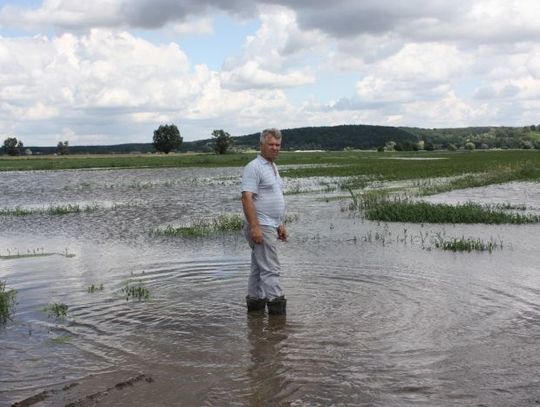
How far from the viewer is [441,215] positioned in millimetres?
18891

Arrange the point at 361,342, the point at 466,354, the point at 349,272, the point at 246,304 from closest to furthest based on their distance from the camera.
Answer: the point at 466,354 < the point at 361,342 < the point at 246,304 < the point at 349,272

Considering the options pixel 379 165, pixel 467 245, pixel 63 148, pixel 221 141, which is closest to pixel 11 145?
pixel 63 148

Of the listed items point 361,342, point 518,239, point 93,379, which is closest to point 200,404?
point 93,379

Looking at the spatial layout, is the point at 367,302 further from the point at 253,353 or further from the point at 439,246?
the point at 439,246

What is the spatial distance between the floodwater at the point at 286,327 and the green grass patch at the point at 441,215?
231cm

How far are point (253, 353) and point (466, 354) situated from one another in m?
2.47

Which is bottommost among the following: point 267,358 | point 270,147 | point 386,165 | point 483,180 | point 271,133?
point 267,358

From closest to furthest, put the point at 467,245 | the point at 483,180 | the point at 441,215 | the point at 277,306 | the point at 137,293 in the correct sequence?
the point at 277,306
the point at 137,293
the point at 467,245
the point at 441,215
the point at 483,180

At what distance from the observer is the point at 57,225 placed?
67.7 ft

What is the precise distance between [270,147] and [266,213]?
3.02ft

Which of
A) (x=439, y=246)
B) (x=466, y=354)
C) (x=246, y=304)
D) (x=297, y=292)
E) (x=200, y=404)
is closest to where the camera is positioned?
(x=200, y=404)

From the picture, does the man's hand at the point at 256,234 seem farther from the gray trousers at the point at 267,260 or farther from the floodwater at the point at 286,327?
the floodwater at the point at 286,327

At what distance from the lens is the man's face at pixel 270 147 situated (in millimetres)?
7965

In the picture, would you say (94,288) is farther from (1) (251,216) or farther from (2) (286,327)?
(2) (286,327)
